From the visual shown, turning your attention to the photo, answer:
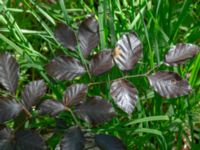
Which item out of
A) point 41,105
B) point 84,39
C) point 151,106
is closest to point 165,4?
point 151,106

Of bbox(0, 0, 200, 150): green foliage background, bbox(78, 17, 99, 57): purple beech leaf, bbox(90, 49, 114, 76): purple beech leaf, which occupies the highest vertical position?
bbox(78, 17, 99, 57): purple beech leaf

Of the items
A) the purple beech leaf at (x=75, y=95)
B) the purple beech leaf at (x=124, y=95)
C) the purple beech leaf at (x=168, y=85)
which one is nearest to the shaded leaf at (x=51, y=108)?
the purple beech leaf at (x=75, y=95)

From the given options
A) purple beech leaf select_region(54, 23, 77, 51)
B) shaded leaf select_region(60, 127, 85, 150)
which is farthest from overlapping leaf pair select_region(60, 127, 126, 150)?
purple beech leaf select_region(54, 23, 77, 51)

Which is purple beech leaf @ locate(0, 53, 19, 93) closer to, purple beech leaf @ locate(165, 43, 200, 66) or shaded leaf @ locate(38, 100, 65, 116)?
shaded leaf @ locate(38, 100, 65, 116)

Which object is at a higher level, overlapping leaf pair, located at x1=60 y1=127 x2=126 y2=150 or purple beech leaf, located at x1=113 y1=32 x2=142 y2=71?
purple beech leaf, located at x1=113 y1=32 x2=142 y2=71

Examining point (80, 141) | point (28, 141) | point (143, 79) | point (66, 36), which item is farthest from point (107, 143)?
point (143, 79)

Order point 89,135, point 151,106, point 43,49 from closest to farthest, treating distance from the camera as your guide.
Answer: point 89,135, point 151,106, point 43,49

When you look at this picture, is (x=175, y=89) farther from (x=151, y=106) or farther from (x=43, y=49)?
(x=43, y=49)
